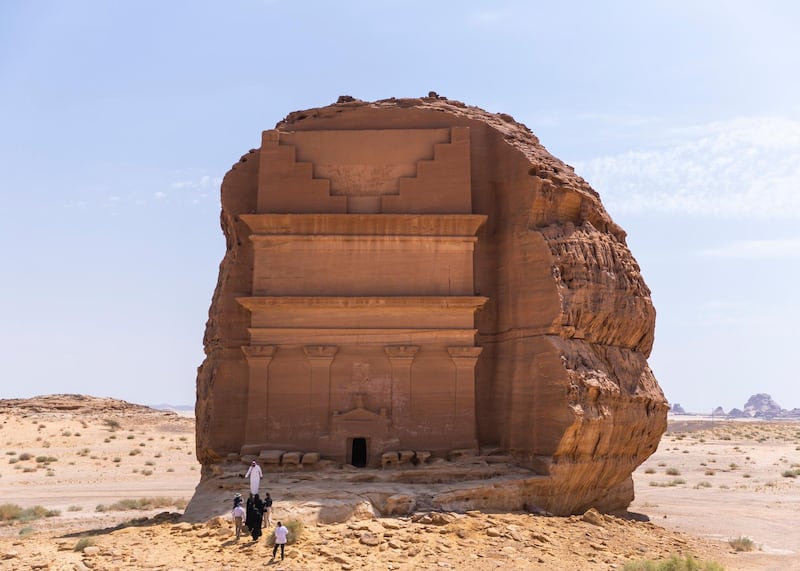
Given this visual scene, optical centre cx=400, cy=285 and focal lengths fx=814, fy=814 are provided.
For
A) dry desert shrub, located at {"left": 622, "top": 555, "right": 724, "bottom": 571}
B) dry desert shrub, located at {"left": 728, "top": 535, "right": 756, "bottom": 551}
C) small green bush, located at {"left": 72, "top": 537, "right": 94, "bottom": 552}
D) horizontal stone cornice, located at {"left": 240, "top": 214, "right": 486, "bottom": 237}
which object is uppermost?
horizontal stone cornice, located at {"left": 240, "top": 214, "right": 486, "bottom": 237}

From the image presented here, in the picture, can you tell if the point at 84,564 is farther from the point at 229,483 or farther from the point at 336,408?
the point at 336,408

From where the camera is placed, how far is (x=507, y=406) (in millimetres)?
19000

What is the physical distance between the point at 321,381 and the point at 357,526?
14.9 ft

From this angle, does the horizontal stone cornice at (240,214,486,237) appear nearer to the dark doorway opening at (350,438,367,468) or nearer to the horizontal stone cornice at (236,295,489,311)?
the horizontal stone cornice at (236,295,489,311)

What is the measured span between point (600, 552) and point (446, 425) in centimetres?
456

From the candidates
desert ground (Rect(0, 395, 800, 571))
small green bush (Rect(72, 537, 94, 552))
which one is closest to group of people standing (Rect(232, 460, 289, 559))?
desert ground (Rect(0, 395, 800, 571))

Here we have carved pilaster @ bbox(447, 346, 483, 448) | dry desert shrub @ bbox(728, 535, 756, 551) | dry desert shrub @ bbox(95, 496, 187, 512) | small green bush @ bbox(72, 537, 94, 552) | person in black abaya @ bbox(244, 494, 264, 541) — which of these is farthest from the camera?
dry desert shrub @ bbox(95, 496, 187, 512)

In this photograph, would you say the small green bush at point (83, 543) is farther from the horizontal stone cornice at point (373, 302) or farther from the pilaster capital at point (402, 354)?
the pilaster capital at point (402, 354)

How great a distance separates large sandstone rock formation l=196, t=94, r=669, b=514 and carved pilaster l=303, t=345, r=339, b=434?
0.03 meters

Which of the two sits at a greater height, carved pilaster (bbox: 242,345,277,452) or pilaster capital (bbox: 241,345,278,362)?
pilaster capital (bbox: 241,345,278,362)

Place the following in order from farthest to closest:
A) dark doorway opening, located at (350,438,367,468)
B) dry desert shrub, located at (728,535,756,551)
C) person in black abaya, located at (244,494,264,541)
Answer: dry desert shrub, located at (728,535,756,551) < dark doorway opening, located at (350,438,367,468) < person in black abaya, located at (244,494,264,541)

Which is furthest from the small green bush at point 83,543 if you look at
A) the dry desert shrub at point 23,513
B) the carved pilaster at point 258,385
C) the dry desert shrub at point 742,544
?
the dry desert shrub at point 742,544

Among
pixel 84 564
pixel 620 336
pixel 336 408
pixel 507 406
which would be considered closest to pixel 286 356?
pixel 336 408

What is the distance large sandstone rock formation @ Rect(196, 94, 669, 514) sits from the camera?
1839cm
